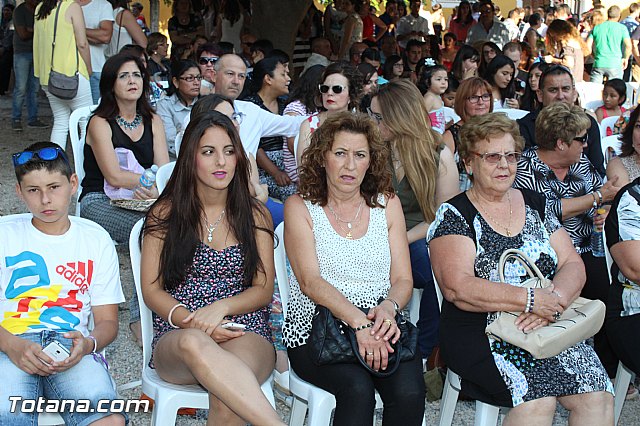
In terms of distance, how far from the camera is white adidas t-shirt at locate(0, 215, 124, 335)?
3.02m

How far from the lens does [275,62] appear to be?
5770mm

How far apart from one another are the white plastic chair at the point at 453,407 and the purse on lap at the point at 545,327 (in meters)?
0.28

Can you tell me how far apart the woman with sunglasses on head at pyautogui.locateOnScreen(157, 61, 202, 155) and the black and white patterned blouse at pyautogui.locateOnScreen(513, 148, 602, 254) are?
2.85 m

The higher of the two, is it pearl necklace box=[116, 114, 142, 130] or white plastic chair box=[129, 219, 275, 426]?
pearl necklace box=[116, 114, 142, 130]

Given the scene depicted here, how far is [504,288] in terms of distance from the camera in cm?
312

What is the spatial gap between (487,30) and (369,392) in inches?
409

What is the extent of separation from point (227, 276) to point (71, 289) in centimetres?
60

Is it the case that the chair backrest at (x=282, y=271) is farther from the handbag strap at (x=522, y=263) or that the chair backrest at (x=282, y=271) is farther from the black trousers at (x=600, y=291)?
the black trousers at (x=600, y=291)

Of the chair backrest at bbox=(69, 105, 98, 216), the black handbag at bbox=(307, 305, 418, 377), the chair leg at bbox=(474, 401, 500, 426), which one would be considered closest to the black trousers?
the chair leg at bbox=(474, 401, 500, 426)

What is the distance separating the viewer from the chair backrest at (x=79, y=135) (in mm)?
4738

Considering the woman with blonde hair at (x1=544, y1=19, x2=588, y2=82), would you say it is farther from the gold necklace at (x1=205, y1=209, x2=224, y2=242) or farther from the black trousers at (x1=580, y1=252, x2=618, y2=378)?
the gold necklace at (x1=205, y1=209, x2=224, y2=242)

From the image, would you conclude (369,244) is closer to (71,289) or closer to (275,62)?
(71,289)

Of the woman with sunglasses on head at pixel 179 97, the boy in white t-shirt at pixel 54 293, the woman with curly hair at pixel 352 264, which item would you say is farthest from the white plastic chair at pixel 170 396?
the woman with sunglasses on head at pixel 179 97

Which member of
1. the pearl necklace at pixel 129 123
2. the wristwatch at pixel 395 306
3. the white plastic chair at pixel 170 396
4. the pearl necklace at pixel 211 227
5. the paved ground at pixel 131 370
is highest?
the pearl necklace at pixel 129 123
